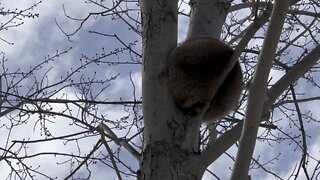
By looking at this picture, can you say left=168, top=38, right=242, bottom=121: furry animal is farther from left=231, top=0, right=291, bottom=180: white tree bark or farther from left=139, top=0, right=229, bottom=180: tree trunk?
left=231, top=0, right=291, bottom=180: white tree bark

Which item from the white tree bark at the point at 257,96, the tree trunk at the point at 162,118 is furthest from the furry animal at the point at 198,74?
the white tree bark at the point at 257,96

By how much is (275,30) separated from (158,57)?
24.5 inches

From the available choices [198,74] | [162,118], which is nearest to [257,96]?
[162,118]

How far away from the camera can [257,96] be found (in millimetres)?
2281

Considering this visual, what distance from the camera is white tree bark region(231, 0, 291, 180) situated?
2.26 m

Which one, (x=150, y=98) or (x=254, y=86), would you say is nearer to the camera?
(x=254, y=86)

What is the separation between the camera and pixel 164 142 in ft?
8.29

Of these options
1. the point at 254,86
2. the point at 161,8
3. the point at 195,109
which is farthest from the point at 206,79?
the point at 254,86

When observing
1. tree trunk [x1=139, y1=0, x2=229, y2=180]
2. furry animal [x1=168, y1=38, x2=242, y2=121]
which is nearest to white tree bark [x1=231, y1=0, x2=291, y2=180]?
tree trunk [x1=139, y1=0, x2=229, y2=180]

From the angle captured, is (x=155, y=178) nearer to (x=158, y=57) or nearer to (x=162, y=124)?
(x=162, y=124)

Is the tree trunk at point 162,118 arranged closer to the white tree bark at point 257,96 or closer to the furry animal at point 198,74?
the furry animal at point 198,74

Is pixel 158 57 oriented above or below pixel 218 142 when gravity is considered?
above

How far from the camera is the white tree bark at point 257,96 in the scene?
2256 millimetres

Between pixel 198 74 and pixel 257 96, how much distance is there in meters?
0.65
